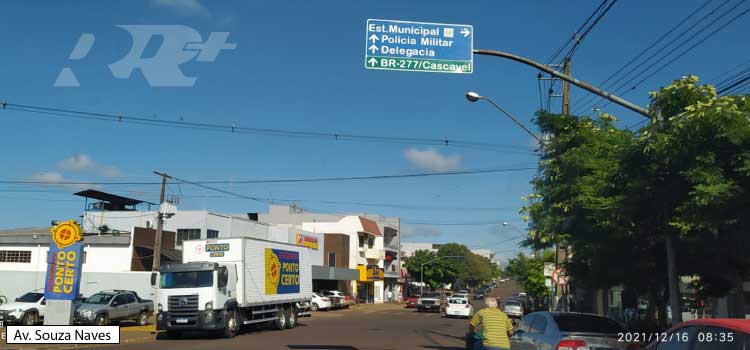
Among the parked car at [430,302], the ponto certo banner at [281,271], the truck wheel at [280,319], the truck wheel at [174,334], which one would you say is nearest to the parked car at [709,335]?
the truck wheel at [174,334]

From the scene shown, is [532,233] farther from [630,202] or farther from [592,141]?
[630,202]

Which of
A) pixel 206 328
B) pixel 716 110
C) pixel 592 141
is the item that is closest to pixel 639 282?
pixel 592 141

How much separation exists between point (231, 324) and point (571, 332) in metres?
15.9

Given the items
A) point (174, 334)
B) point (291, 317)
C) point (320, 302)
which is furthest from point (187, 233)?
point (174, 334)

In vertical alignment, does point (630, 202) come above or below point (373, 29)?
below

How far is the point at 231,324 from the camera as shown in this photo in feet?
79.9

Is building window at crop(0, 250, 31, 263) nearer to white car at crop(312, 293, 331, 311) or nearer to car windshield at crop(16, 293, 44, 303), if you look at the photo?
car windshield at crop(16, 293, 44, 303)

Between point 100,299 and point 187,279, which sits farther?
point 100,299

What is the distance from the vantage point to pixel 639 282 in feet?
55.5

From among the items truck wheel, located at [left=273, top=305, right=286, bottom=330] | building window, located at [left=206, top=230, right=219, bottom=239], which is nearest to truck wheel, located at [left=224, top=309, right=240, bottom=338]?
truck wheel, located at [left=273, top=305, right=286, bottom=330]

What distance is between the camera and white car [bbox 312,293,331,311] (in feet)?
175

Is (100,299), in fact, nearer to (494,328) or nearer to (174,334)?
(174,334)

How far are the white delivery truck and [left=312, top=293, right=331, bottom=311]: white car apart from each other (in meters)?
25.5

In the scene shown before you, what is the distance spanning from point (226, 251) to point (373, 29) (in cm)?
1549
